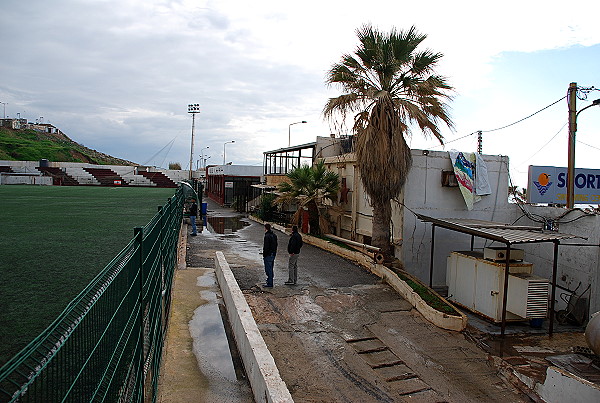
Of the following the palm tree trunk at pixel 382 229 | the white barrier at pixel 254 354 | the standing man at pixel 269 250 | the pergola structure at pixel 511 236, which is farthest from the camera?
the palm tree trunk at pixel 382 229

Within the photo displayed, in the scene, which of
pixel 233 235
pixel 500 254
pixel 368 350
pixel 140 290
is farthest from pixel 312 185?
pixel 140 290

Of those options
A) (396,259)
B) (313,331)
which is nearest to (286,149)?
(396,259)

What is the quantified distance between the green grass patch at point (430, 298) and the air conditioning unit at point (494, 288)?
1.01 meters

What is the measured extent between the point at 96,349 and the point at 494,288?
1136 centimetres

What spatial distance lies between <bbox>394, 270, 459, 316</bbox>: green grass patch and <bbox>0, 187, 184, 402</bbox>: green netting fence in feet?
27.1

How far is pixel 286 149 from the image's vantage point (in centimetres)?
3194

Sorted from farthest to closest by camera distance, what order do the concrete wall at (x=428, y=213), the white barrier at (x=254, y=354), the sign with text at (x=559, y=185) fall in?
the sign with text at (x=559, y=185)
the concrete wall at (x=428, y=213)
the white barrier at (x=254, y=354)

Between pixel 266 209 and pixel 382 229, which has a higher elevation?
pixel 382 229

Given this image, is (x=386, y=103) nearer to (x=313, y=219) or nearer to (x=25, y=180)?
(x=313, y=219)

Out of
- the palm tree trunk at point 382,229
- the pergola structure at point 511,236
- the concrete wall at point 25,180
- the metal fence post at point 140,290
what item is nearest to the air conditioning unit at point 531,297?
the pergola structure at point 511,236

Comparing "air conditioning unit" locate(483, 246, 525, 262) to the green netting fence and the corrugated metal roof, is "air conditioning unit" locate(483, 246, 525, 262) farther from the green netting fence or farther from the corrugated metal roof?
the green netting fence

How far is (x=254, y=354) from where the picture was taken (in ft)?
21.7

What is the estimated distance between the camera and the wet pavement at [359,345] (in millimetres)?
7902

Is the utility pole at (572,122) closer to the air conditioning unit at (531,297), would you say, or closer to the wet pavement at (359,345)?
the air conditioning unit at (531,297)
